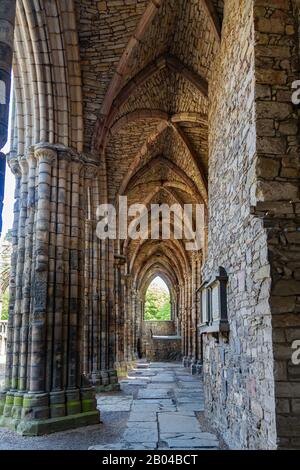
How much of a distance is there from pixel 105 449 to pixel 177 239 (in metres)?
19.0

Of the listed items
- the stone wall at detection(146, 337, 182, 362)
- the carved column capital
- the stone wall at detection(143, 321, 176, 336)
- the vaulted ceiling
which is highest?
the vaulted ceiling

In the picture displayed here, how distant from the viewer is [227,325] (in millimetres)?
6324

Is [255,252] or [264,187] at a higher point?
[264,187]

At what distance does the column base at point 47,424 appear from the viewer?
682 cm

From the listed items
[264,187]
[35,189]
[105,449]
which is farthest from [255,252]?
[35,189]

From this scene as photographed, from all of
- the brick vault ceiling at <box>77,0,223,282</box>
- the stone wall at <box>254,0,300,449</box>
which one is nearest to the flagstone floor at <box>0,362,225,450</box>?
the stone wall at <box>254,0,300,449</box>

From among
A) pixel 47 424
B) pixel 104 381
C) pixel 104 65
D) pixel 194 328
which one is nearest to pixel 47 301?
pixel 47 424

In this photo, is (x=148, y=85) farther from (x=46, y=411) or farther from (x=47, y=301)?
(x=46, y=411)

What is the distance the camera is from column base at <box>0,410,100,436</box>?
22.4 feet

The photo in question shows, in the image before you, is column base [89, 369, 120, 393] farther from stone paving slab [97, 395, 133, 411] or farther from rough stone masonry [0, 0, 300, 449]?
stone paving slab [97, 395, 133, 411]

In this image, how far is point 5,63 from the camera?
4.18m

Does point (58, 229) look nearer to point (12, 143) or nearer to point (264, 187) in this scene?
point (12, 143)

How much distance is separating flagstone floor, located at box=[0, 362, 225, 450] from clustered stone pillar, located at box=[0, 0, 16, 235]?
3852mm

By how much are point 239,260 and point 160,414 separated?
4163 mm
